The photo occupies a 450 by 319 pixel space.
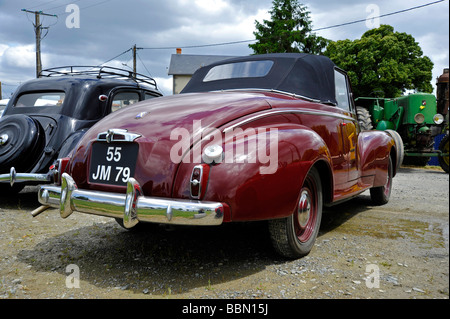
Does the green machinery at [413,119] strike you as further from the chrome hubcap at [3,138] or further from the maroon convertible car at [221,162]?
the chrome hubcap at [3,138]

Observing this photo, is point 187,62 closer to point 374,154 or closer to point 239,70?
point 374,154

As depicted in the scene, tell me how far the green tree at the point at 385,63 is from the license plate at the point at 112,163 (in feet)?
74.7

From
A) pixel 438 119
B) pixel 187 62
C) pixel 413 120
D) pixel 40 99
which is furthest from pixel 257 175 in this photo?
pixel 187 62

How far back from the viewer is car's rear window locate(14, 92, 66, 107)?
5807mm

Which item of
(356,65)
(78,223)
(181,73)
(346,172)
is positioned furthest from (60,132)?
(181,73)

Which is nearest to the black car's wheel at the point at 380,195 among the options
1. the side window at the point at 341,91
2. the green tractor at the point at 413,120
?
the side window at the point at 341,91

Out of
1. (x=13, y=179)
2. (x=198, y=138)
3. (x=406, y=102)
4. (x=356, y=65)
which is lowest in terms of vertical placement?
(x=13, y=179)

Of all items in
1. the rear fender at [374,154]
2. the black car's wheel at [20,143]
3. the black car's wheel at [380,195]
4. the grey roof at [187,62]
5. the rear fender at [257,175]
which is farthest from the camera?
the grey roof at [187,62]

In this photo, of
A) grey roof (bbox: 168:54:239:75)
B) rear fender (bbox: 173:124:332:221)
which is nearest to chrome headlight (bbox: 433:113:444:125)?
rear fender (bbox: 173:124:332:221)

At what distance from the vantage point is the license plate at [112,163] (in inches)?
104

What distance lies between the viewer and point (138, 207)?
2.38 m
